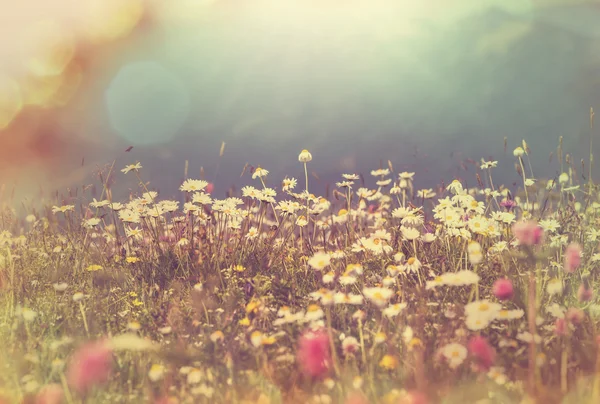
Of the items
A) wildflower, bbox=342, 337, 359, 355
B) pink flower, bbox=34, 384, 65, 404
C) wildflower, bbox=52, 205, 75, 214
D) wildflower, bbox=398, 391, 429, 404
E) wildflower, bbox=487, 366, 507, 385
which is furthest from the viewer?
wildflower, bbox=52, 205, 75, 214

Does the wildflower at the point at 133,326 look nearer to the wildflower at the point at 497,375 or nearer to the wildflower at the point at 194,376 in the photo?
the wildflower at the point at 194,376

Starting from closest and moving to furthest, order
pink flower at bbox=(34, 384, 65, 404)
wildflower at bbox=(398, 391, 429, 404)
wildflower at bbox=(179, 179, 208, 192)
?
wildflower at bbox=(398, 391, 429, 404) → pink flower at bbox=(34, 384, 65, 404) → wildflower at bbox=(179, 179, 208, 192)

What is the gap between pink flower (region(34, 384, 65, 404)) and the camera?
6.33ft

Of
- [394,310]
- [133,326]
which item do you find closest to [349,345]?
[394,310]

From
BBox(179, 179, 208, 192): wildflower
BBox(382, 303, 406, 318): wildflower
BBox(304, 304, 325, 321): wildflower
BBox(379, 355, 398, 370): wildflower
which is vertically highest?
BBox(179, 179, 208, 192): wildflower

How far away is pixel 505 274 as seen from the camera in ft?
11.2

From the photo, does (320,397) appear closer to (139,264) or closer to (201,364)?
(201,364)

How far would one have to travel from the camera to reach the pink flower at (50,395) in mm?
1931

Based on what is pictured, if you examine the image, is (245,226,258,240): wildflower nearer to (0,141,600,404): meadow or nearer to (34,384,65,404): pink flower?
(0,141,600,404): meadow

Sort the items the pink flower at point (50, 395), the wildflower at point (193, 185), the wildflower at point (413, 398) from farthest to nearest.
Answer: the wildflower at point (193, 185), the pink flower at point (50, 395), the wildflower at point (413, 398)

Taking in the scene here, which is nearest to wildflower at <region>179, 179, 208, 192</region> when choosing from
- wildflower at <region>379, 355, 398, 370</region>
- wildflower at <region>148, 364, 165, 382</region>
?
wildflower at <region>148, 364, 165, 382</region>

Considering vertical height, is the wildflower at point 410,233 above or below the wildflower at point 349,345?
above

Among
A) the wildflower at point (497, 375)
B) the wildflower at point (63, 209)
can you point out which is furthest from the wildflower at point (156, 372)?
the wildflower at point (63, 209)

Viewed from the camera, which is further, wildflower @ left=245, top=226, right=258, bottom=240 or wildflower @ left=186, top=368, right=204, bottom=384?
wildflower @ left=245, top=226, right=258, bottom=240
